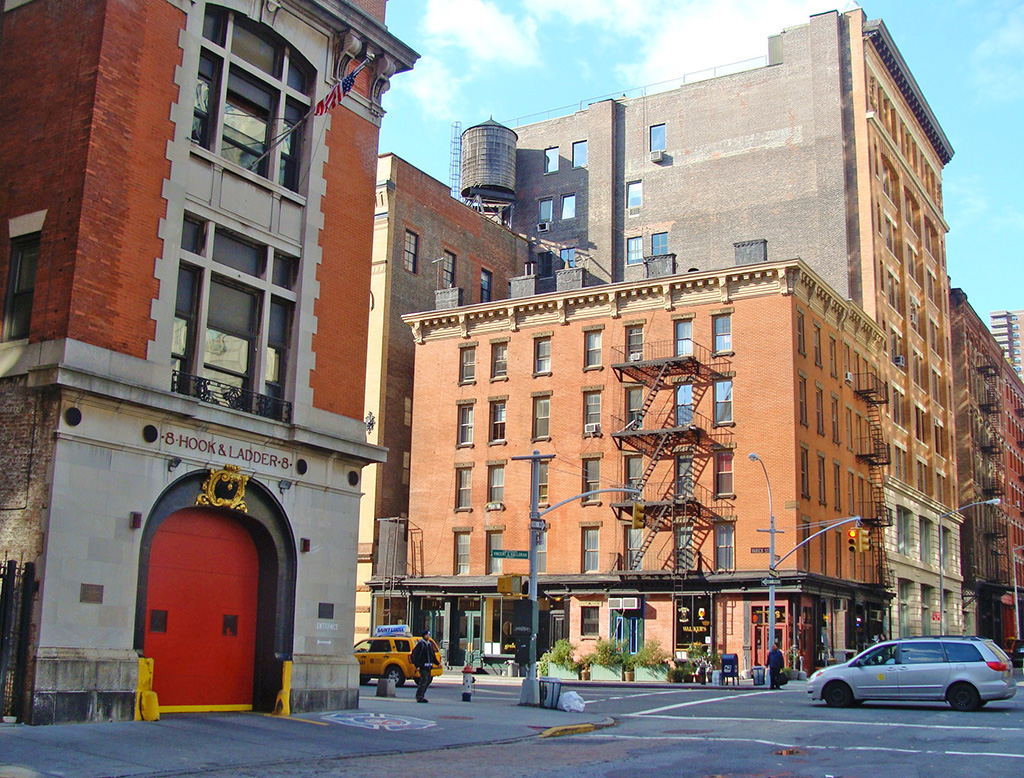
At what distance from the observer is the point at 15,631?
17172 mm

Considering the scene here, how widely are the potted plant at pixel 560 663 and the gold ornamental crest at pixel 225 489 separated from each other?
30190 millimetres

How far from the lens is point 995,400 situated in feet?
A: 297

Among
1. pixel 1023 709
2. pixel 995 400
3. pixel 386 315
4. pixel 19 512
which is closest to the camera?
pixel 19 512

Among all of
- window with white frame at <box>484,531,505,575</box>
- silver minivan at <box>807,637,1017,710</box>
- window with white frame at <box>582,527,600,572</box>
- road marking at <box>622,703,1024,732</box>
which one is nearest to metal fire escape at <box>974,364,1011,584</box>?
window with white frame at <box>582,527,600,572</box>

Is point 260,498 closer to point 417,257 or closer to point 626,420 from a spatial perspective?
point 626,420

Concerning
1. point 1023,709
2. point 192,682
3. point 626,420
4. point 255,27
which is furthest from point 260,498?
point 626,420

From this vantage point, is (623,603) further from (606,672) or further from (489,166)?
(489,166)

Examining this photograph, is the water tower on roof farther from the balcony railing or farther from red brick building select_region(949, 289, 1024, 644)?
the balcony railing

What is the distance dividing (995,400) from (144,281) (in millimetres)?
85018

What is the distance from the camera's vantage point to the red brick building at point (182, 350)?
18.0m

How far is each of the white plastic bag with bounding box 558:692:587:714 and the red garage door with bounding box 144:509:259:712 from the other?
7.97 meters

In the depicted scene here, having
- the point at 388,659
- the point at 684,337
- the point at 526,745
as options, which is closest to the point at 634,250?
the point at 684,337

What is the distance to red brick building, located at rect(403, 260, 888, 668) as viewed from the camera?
163 ft

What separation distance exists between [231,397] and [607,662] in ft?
101
